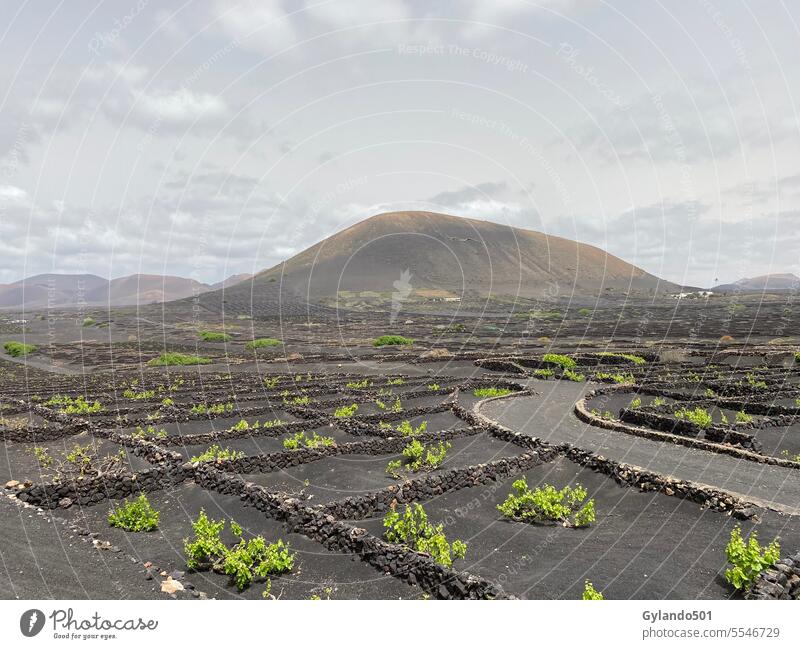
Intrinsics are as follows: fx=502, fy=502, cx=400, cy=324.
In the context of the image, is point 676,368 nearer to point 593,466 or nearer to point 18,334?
point 593,466

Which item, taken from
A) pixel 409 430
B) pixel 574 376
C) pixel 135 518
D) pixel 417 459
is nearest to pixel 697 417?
pixel 409 430

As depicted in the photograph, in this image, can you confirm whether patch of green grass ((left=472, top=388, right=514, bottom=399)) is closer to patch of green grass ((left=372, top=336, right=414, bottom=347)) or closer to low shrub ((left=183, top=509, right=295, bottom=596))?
low shrub ((left=183, top=509, right=295, bottom=596))

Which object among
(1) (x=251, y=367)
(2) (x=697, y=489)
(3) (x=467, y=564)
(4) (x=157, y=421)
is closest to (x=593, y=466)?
(2) (x=697, y=489)

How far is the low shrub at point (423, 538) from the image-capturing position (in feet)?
38.8

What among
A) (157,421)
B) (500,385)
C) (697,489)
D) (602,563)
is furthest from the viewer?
(500,385)

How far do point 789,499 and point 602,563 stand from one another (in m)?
8.47

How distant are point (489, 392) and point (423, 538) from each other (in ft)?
77.3

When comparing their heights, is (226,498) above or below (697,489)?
below

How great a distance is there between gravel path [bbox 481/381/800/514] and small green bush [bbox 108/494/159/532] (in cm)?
1697

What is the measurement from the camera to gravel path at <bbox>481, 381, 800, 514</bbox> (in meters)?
16.9

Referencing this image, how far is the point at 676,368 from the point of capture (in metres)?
43.9

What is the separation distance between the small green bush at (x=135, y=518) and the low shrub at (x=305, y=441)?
6565 mm

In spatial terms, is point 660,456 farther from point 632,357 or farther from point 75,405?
point 75,405

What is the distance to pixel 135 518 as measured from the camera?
→ 1491 cm
